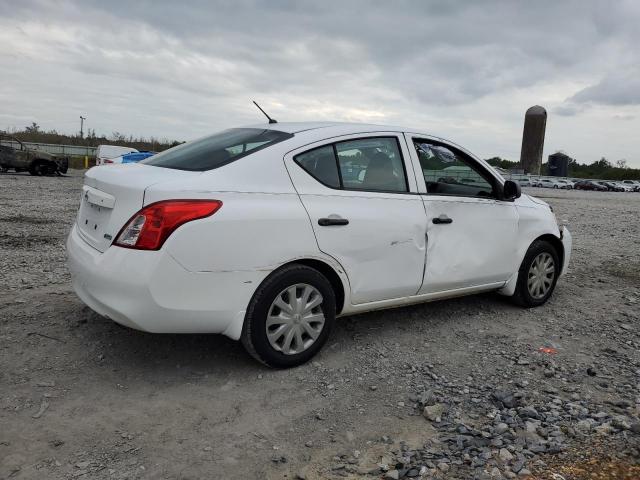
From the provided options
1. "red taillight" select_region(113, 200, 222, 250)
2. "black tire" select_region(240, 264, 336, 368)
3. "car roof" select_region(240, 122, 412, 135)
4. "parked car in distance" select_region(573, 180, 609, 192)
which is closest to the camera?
"red taillight" select_region(113, 200, 222, 250)

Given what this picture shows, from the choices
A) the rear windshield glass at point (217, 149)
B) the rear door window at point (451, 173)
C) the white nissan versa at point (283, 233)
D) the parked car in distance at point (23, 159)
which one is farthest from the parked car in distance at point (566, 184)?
the rear windshield glass at point (217, 149)

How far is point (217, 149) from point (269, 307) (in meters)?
1.19

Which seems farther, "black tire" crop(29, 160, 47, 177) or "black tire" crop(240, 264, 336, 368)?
"black tire" crop(29, 160, 47, 177)

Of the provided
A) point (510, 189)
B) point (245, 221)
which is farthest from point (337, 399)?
point (510, 189)

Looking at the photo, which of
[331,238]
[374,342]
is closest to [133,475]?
[331,238]

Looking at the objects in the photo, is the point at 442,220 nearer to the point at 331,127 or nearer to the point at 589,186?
the point at 331,127

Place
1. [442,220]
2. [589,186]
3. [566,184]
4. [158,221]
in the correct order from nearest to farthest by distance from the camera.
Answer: [158,221]
[442,220]
[566,184]
[589,186]

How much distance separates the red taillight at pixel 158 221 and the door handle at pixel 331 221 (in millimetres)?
775

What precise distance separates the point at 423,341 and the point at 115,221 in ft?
8.11

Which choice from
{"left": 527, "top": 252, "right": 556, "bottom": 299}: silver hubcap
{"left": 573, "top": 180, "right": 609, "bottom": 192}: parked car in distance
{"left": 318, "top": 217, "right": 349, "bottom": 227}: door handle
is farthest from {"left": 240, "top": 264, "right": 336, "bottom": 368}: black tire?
{"left": 573, "top": 180, "right": 609, "bottom": 192}: parked car in distance

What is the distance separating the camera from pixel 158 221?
315cm

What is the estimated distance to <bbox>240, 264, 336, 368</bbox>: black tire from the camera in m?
3.46

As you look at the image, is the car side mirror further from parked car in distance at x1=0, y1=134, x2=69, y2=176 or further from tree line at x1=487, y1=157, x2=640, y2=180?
tree line at x1=487, y1=157, x2=640, y2=180

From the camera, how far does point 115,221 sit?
131 inches
